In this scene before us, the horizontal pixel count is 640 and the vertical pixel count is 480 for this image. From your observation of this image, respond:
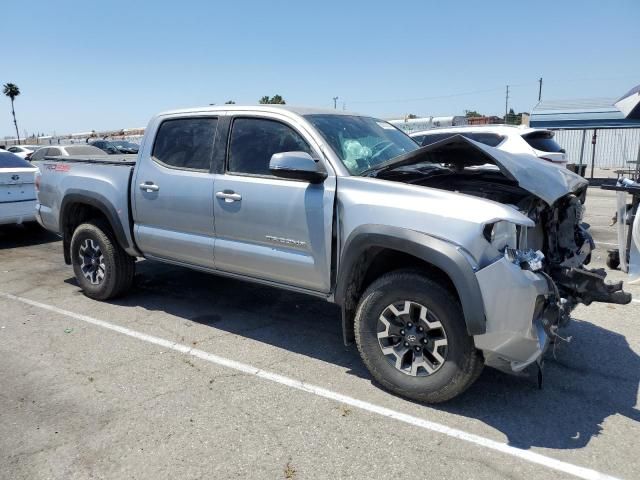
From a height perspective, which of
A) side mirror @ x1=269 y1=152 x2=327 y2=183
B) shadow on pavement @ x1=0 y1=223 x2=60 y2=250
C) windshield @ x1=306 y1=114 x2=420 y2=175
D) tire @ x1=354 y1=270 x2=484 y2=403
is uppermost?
windshield @ x1=306 y1=114 x2=420 y2=175

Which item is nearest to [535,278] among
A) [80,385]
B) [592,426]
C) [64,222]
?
[592,426]

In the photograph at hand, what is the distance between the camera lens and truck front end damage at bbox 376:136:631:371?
10.2 feet

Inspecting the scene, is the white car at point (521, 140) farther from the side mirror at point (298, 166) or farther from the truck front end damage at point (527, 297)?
the truck front end damage at point (527, 297)

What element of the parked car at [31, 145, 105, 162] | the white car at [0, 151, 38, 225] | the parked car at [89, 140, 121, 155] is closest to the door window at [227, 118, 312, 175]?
the white car at [0, 151, 38, 225]

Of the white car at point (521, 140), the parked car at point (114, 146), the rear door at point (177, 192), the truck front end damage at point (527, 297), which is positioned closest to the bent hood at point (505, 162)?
the truck front end damage at point (527, 297)

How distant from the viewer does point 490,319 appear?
313 cm

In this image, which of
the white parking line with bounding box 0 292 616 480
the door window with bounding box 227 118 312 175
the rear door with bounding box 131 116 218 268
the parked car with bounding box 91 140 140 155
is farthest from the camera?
the parked car with bounding box 91 140 140 155

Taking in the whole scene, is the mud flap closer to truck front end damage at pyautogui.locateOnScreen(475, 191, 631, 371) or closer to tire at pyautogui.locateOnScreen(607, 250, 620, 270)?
truck front end damage at pyautogui.locateOnScreen(475, 191, 631, 371)

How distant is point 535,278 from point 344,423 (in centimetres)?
149

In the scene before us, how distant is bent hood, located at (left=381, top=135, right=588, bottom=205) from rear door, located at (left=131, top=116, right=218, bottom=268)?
175 centimetres

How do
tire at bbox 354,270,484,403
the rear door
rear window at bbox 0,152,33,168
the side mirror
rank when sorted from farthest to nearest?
rear window at bbox 0,152,33,168 → the rear door → the side mirror → tire at bbox 354,270,484,403

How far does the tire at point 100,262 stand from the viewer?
5.53m

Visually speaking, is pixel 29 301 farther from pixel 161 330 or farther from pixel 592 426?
pixel 592 426

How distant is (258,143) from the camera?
443cm
